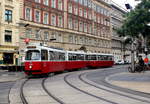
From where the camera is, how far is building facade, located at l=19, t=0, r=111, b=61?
155 ft

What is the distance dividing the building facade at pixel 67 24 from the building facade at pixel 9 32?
45.2 inches

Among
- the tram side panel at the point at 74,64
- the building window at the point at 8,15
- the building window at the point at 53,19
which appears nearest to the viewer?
the tram side panel at the point at 74,64

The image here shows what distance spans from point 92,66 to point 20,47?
13283 mm

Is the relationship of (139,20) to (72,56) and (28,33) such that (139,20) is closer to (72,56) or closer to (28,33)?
(72,56)

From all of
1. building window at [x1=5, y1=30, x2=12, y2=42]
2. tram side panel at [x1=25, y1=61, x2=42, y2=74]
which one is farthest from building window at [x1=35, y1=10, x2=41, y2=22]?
tram side panel at [x1=25, y1=61, x2=42, y2=74]

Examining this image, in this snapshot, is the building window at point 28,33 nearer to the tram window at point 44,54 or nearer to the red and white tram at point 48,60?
the red and white tram at point 48,60

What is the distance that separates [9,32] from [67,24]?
17.6m

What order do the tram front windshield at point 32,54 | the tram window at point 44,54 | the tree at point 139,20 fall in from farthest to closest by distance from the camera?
the tram window at point 44,54, the tram front windshield at point 32,54, the tree at point 139,20

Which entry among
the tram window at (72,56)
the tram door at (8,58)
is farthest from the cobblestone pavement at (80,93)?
the tram door at (8,58)

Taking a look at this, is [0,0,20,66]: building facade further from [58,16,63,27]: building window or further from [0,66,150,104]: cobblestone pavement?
[0,66,150,104]: cobblestone pavement

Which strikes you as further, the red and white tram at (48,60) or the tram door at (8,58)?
the tram door at (8,58)

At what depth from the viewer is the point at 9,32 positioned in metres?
43.5

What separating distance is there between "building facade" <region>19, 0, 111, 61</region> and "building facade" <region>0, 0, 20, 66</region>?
1.15 metres

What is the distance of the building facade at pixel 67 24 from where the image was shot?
4734 centimetres
